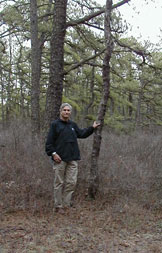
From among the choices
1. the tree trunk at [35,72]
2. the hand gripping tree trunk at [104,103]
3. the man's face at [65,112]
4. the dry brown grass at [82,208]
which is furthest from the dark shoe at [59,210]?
the tree trunk at [35,72]

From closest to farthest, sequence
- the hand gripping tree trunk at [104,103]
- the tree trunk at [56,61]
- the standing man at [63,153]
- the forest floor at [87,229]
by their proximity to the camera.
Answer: the forest floor at [87,229]
the standing man at [63,153]
the hand gripping tree trunk at [104,103]
the tree trunk at [56,61]

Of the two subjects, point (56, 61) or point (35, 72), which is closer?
point (56, 61)

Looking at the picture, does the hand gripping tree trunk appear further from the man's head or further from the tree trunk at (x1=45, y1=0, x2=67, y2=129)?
the tree trunk at (x1=45, y1=0, x2=67, y2=129)

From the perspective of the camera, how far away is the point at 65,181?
18.5ft

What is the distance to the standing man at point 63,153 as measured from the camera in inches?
210

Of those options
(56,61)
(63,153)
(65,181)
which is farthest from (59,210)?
(56,61)

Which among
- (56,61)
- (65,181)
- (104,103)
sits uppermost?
(56,61)

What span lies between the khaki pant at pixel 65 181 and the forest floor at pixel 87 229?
25 cm

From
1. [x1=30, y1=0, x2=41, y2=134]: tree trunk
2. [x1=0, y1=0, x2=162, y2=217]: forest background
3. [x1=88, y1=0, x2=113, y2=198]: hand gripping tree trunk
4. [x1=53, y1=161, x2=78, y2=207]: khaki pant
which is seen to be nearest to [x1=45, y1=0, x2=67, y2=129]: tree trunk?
[x1=0, y1=0, x2=162, y2=217]: forest background

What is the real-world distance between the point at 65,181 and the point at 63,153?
661 millimetres

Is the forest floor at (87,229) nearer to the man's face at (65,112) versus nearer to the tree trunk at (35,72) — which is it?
the man's face at (65,112)

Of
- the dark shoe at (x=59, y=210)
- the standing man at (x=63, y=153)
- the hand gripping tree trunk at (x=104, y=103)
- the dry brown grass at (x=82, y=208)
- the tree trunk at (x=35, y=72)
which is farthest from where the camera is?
the tree trunk at (x=35, y=72)

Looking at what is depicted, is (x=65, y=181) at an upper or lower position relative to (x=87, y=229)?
upper

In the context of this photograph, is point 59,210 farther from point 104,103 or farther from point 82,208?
point 104,103
